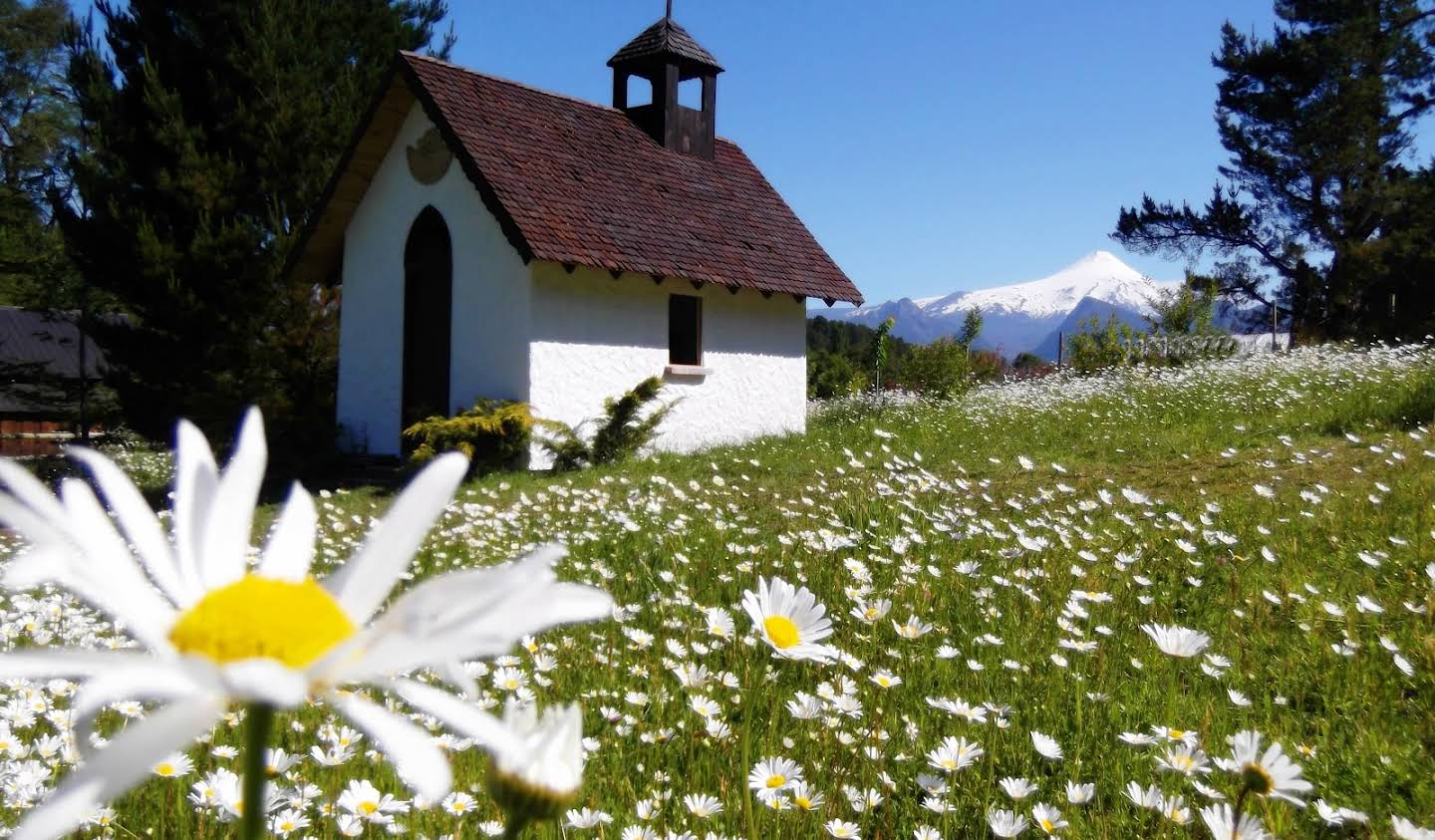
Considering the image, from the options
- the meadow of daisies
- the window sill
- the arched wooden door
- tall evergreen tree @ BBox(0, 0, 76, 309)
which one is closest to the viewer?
the meadow of daisies

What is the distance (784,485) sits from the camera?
893 centimetres

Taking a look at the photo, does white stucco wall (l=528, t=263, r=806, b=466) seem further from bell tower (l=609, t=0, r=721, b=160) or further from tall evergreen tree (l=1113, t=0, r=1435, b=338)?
tall evergreen tree (l=1113, t=0, r=1435, b=338)

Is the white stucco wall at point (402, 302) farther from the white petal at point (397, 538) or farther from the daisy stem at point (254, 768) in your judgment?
the daisy stem at point (254, 768)

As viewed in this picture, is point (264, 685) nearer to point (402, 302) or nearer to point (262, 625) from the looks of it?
point (262, 625)

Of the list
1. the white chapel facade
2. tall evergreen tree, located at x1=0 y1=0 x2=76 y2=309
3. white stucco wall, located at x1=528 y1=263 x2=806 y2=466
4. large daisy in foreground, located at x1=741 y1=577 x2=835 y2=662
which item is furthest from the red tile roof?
tall evergreen tree, located at x1=0 y1=0 x2=76 y2=309

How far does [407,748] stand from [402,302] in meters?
14.9

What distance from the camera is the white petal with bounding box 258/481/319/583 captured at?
76cm

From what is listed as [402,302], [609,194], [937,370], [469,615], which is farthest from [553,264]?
[469,615]

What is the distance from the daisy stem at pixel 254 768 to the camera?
0.54 meters

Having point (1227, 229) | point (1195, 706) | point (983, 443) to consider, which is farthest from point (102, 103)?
point (1227, 229)

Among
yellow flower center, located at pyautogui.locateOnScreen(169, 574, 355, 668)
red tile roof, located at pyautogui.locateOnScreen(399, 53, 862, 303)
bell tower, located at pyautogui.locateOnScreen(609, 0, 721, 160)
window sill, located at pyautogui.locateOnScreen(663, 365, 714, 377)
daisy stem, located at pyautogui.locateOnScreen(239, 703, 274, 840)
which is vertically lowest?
daisy stem, located at pyautogui.locateOnScreen(239, 703, 274, 840)

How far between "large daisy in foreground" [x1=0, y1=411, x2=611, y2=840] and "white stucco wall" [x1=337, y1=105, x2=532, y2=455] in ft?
40.7

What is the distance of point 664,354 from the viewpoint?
14680mm

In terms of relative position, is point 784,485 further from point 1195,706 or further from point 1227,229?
point 1227,229
